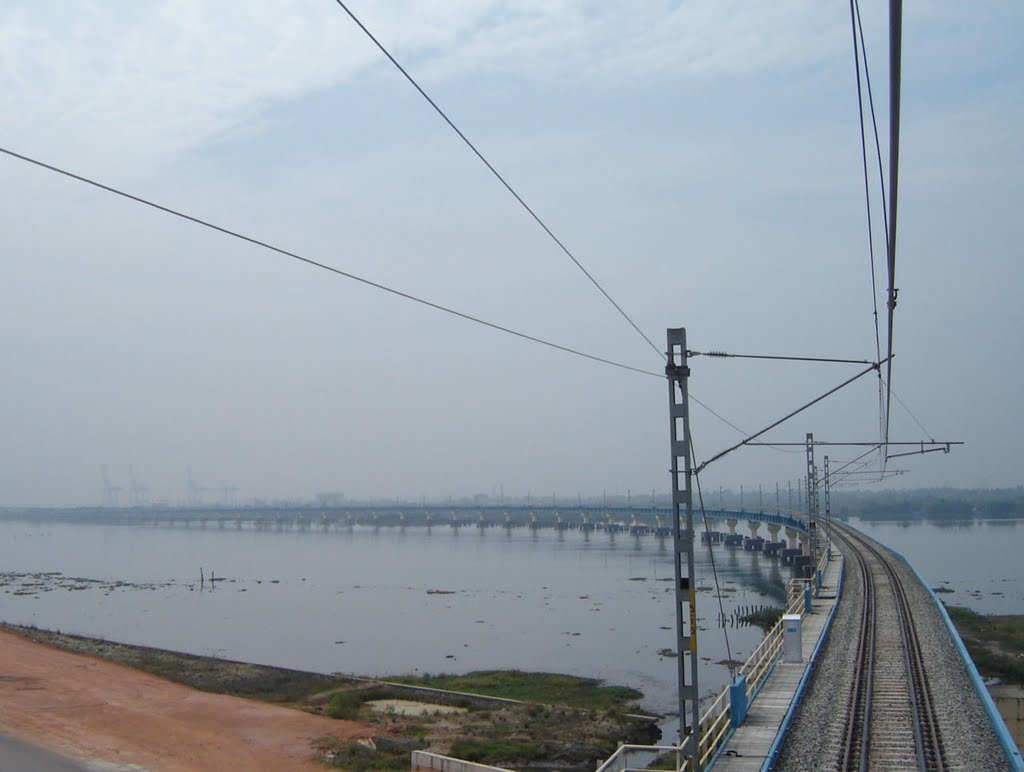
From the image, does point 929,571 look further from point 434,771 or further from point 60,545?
point 60,545

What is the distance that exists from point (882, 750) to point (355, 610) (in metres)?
40.6

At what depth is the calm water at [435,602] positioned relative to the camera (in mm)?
35250

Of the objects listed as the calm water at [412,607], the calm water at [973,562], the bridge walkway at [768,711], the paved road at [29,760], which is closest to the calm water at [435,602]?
the calm water at [412,607]

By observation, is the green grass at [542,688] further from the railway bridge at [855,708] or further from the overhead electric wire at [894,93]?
the overhead electric wire at [894,93]

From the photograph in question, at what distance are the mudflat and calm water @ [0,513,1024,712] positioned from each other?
282 inches

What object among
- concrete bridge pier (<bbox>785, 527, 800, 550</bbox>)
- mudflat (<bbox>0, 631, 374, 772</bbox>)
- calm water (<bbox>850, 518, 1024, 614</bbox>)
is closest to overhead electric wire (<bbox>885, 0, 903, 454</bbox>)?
mudflat (<bbox>0, 631, 374, 772</bbox>)

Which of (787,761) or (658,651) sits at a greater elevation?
(787,761)

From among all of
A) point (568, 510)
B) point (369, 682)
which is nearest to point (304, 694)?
point (369, 682)

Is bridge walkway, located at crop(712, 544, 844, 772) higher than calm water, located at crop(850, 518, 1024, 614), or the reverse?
bridge walkway, located at crop(712, 544, 844, 772)

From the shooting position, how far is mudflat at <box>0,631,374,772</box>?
19.6 meters

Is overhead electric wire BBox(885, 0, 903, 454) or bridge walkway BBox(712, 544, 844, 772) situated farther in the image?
bridge walkway BBox(712, 544, 844, 772)

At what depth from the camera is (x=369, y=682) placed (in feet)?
92.8

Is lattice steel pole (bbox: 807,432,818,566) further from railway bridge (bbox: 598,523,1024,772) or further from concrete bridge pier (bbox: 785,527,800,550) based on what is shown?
concrete bridge pier (bbox: 785,527,800,550)

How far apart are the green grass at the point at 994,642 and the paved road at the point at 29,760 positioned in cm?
2503
